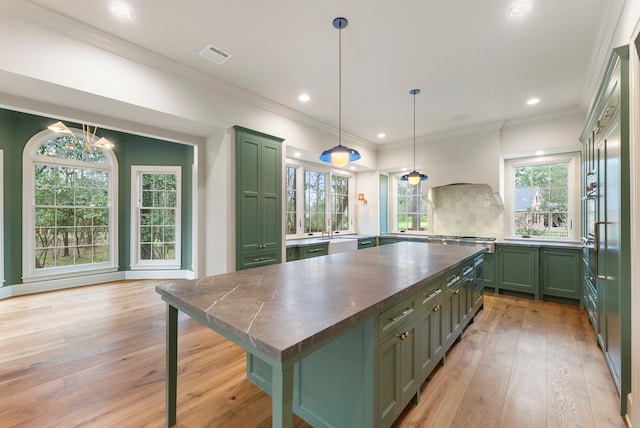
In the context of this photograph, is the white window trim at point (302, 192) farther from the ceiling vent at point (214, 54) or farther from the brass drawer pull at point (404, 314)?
the brass drawer pull at point (404, 314)

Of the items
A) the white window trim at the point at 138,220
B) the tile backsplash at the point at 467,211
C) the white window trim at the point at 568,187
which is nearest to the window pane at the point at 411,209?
the tile backsplash at the point at 467,211

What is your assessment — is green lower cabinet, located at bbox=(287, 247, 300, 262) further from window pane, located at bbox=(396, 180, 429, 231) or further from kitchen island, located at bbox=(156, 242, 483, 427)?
window pane, located at bbox=(396, 180, 429, 231)

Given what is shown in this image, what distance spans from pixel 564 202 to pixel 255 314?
5437mm

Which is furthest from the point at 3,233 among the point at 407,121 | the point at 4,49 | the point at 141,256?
the point at 407,121

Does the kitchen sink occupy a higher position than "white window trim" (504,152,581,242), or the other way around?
"white window trim" (504,152,581,242)

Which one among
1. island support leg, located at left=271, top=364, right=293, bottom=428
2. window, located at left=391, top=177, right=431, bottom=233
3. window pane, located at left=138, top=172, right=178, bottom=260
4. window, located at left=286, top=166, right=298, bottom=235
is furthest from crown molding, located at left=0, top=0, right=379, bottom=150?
window, located at left=391, top=177, right=431, bottom=233

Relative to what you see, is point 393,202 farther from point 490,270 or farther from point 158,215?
point 158,215

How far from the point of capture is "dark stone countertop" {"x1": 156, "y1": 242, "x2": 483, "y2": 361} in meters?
1.01

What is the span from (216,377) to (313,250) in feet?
8.53

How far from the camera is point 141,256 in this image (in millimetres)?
5402

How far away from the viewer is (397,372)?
1.56 m

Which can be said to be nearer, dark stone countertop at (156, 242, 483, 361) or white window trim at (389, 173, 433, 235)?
dark stone countertop at (156, 242, 483, 361)

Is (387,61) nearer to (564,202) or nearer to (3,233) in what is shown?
(564,202)

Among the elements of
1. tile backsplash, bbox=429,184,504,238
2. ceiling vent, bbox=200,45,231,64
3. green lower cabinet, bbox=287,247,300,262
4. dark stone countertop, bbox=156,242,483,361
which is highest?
ceiling vent, bbox=200,45,231,64
